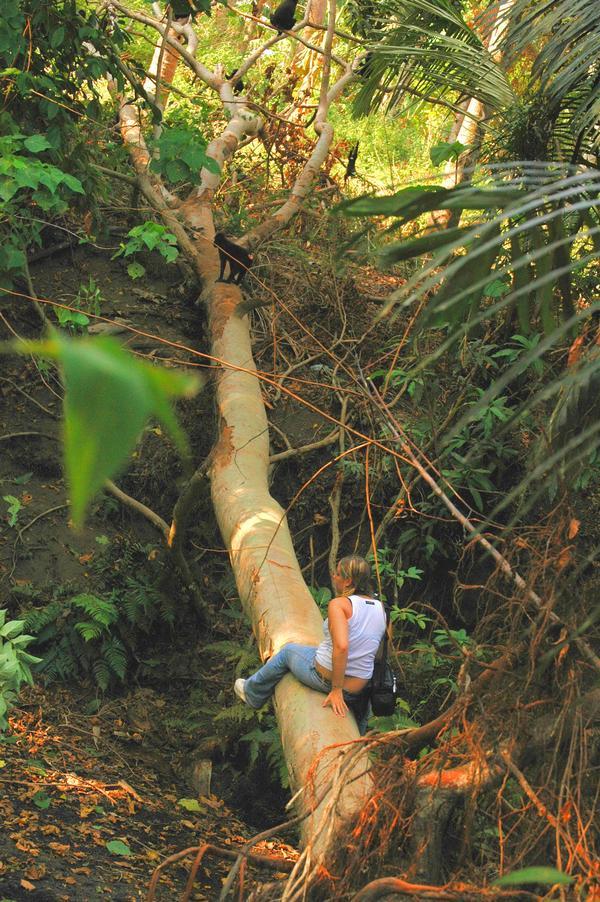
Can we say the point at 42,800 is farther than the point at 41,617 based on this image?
No

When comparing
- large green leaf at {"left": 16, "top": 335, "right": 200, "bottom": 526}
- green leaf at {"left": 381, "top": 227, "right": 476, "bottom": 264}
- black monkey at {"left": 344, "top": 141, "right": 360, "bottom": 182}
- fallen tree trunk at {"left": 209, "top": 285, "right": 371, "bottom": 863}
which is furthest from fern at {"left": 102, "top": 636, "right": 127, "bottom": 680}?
black monkey at {"left": 344, "top": 141, "right": 360, "bottom": 182}

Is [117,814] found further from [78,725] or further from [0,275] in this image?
[0,275]

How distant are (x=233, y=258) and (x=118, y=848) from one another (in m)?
4.74

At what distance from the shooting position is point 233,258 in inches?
287

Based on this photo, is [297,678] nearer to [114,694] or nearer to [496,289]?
[114,694]

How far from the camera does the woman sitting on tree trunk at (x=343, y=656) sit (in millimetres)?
3781

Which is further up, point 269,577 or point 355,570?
point 355,570

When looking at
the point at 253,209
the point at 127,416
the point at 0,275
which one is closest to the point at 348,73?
the point at 253,209

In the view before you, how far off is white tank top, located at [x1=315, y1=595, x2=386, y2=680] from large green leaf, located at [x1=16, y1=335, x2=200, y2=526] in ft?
11.3

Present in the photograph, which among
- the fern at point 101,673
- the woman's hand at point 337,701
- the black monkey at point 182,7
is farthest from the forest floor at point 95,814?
the black monkey at point 182,7

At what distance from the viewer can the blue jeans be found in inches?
152

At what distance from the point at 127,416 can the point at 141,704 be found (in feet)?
18.4

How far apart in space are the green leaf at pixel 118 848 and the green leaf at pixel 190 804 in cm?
82

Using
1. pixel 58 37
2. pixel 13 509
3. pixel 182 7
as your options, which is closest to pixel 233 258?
pixel 182 7
